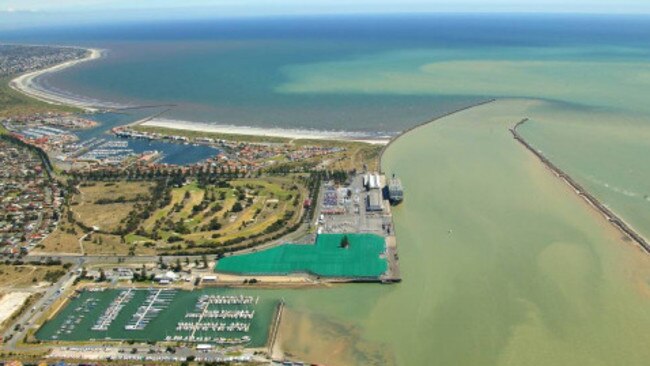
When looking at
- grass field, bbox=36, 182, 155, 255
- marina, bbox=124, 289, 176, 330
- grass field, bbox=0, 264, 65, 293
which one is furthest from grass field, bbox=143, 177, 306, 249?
grass field, bbox=0, 264, 65, 293

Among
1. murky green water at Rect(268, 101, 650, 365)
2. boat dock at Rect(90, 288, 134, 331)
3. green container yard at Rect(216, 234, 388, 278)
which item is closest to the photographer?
murky green water at Rect(268, 101, 650, 365)

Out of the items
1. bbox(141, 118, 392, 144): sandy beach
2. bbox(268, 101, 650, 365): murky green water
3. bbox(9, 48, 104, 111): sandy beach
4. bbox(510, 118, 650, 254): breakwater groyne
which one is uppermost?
bbox(9, 48, 104, 111): sandy beach

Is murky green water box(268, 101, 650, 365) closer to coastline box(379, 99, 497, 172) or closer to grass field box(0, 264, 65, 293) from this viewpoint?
coastline box(379, 99, 497, 172)

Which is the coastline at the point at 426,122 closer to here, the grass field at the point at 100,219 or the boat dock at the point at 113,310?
the grass field at the point at 100,219

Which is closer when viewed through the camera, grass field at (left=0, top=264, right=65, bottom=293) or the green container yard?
grass field at (left=0, top=264, right=65, bottom=293)

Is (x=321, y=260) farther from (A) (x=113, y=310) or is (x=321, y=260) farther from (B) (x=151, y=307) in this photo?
(A) (x=113, y=310)

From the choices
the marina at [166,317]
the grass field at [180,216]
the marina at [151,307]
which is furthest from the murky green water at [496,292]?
the grass field at [180,216]

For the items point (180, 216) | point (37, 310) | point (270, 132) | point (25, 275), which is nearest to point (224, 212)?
point (180, 216)
